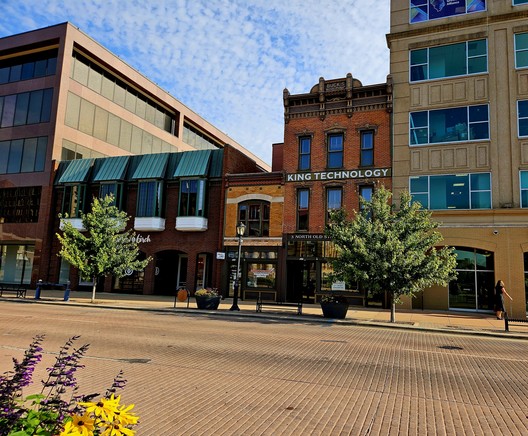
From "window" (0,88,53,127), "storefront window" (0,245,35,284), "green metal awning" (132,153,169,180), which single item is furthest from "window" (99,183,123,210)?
"storefront window" (0,245,35,284)

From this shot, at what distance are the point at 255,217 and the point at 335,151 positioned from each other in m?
6.83

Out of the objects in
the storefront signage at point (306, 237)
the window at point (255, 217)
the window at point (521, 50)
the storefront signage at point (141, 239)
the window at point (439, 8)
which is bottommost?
the storefront signage at point (141, 239)

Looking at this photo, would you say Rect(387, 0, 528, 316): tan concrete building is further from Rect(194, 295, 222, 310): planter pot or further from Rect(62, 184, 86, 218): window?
Rect(62, 184, 86, 218): window

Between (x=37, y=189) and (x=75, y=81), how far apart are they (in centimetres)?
972

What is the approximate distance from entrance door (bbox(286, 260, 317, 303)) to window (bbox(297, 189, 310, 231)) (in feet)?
7.59

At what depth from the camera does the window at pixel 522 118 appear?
2295 centimetres

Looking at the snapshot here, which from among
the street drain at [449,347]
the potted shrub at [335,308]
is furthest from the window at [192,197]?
the street drain at [449,347]

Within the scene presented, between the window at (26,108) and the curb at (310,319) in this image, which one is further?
the window at (26,108)

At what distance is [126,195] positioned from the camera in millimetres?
32719

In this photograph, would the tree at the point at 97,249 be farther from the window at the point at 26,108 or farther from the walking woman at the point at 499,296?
the walking woman at the point at 499,296

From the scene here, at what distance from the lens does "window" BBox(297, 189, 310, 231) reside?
2691 cm

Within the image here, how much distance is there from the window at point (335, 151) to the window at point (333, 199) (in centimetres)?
162

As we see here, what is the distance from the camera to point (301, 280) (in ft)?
88.7

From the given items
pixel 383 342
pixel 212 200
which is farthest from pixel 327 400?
pixel 212 200
